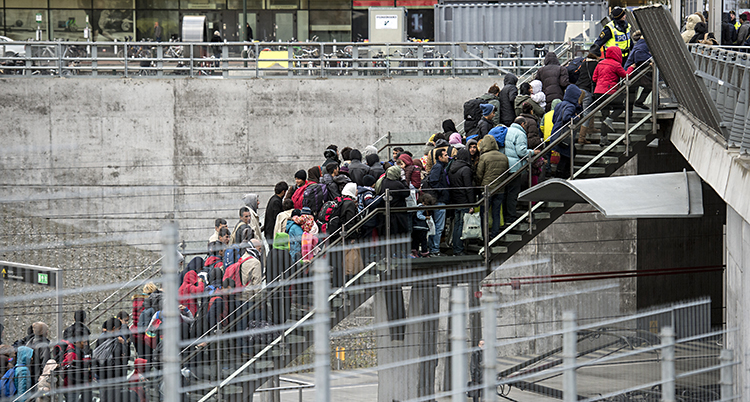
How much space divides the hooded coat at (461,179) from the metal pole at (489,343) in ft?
18.4

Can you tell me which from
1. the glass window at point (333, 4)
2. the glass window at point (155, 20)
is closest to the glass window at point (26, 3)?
the glass window at point (155, 20)

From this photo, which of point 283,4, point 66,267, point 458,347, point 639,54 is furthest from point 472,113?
point 283,4

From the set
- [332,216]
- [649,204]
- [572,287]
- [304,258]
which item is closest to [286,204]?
[332,216]

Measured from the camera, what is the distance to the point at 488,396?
561cm

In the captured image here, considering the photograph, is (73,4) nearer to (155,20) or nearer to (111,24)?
(111,24)

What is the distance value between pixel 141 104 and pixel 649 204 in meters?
12.5

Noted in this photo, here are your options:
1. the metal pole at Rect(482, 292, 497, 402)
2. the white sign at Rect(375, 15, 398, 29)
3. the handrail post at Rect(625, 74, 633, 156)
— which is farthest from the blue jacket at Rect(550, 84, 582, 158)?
the white sign at Rect(375, 15, 398, 29)

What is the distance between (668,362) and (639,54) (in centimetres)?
654

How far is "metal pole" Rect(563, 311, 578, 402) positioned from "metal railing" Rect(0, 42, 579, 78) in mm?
13055

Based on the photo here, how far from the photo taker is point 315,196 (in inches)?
428

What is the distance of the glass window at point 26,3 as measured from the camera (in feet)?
106

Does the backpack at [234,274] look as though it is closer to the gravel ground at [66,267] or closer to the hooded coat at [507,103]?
the gravel ground at [66,267]

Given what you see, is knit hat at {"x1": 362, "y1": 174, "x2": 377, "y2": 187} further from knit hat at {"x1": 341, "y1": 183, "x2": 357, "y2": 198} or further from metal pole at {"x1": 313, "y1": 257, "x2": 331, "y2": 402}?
metal pole at {"x1": 313, "y1": 257, "x2": 331, "y2": 402}

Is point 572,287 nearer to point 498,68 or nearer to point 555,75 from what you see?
point 498,68
